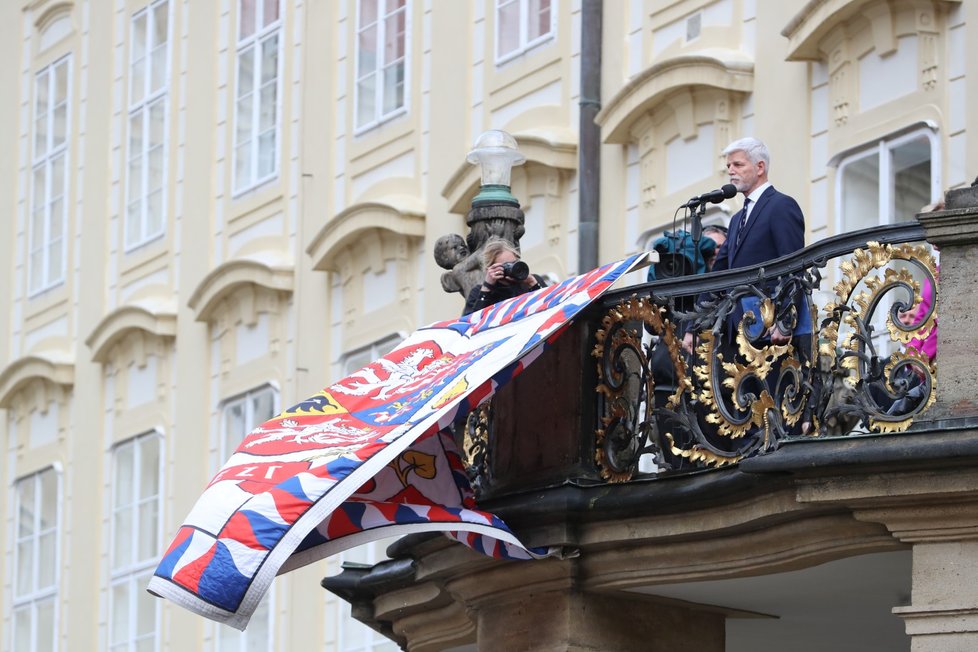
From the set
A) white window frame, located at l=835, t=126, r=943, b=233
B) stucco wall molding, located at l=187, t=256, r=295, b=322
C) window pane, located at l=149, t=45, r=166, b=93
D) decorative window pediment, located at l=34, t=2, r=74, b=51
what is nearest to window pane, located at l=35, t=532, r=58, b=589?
stucco wall molding, located at l=187, t=256, r=295, b=322

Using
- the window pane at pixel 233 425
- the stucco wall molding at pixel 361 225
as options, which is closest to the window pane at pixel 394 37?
the stucco wall molding at pixel 361 225

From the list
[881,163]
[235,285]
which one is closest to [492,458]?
[881,163]

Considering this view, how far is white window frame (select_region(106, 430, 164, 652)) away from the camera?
24.0 meters

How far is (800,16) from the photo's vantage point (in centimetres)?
1573

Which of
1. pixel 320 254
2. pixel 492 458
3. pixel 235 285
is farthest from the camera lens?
pixel 235 285

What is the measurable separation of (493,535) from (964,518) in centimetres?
242

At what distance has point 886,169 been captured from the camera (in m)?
15.3

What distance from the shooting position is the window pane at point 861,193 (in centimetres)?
1546

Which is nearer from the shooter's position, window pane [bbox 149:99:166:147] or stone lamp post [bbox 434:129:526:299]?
stone lamp post [bbox 434:129:526:299]

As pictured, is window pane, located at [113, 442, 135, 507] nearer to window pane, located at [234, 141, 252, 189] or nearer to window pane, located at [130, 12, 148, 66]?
window pane, located at [234, 141, 252, 189]

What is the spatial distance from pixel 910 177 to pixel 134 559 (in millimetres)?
11265

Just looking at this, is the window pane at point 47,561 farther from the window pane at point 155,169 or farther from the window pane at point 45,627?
the window pane at point 155,169

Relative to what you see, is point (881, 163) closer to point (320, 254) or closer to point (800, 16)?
point (800, 16)

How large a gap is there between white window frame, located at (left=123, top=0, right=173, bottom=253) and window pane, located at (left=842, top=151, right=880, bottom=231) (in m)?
10.4
